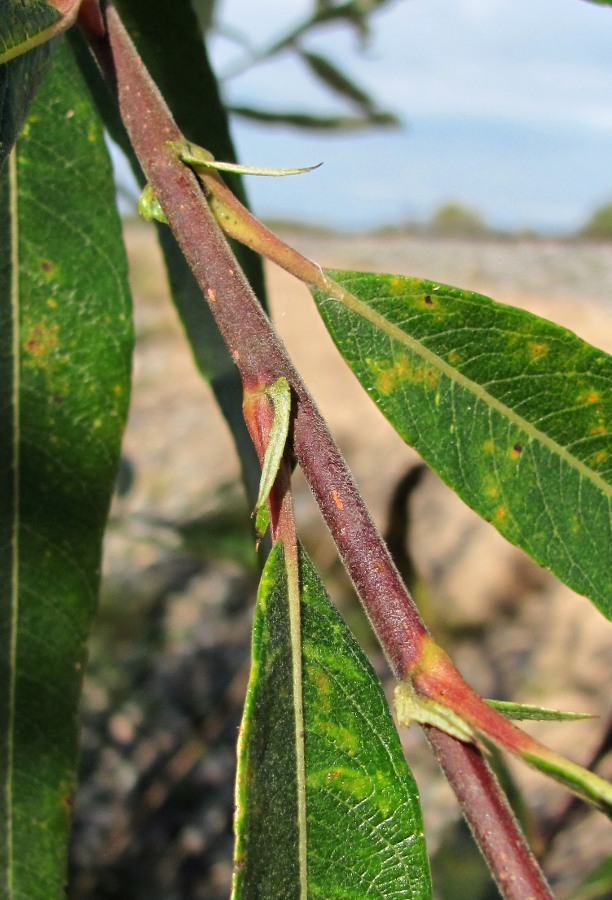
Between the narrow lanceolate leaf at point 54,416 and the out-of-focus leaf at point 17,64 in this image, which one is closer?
the out-of-focus leaf at point 17,64

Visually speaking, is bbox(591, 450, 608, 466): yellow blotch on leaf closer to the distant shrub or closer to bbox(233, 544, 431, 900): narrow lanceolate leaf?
bbox(233, 544, 431, 900): narrow lanceolate leaf

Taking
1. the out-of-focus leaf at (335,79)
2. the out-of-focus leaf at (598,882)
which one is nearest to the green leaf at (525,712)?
the out-of-focus leaf at (598,882)

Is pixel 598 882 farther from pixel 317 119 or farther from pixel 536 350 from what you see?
pixel 317 119

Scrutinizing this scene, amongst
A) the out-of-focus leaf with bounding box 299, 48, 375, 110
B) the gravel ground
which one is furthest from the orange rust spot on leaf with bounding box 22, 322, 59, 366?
the out-of-focus leaf with bounding box 299, 48, 375, 110

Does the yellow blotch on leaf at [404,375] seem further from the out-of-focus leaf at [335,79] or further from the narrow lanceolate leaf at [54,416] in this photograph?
the out-of-focus leaf at [335,79]

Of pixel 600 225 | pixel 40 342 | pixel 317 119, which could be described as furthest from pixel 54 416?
pixel 600 225

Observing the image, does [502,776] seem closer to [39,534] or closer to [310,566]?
[39,534]

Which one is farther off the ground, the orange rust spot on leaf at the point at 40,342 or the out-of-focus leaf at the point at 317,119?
the out-of-focus leaf at the point at 317,119
